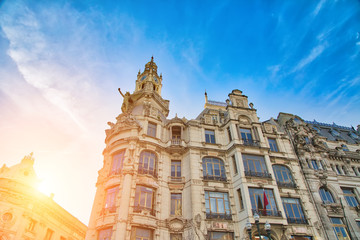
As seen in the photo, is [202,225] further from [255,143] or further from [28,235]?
[28,235]

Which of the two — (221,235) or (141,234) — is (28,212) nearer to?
(141,234)

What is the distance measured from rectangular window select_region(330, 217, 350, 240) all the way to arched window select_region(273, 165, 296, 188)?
5.97m

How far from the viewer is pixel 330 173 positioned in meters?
33.1

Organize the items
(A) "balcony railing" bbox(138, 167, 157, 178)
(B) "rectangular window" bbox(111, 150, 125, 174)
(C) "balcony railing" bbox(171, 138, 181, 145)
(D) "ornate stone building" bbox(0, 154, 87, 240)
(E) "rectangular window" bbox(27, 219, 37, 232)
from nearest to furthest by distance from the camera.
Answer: (A) "balcony railing" bbox(138, 167, 157, 178) → (B) "rectangular window" bbox(111, 150, 125, 174) → (C) "balcony railing" bbox(171, 138, 181, 145) → (D) "ornate stone building" bbox(0, 154, 87, 240) → (E) "rectangular window" bbox(27, 219, 37, 232)

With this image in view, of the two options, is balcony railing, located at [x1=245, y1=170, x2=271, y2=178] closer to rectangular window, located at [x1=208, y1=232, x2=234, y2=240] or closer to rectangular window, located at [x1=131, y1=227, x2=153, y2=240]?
rectangular window, located at [x1=208, y1=232, x2=234, y2=240]

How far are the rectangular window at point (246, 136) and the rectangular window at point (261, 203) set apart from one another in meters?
6.45

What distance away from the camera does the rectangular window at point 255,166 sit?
2819 centimetres

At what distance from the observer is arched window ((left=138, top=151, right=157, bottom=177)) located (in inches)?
1061

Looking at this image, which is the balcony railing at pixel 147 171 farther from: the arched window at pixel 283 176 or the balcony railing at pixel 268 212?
the arched window at pixel 283 176

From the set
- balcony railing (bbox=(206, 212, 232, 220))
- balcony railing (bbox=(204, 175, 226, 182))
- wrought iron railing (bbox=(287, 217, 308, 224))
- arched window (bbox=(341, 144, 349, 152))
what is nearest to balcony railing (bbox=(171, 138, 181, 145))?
balcony railing (bbox=(204, 175, 226, 182))

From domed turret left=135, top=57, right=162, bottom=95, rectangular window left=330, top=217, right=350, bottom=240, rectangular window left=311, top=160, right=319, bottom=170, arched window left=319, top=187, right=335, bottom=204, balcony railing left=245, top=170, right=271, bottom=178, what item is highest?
domed turret left=135, top=57, right=162, bottom=95

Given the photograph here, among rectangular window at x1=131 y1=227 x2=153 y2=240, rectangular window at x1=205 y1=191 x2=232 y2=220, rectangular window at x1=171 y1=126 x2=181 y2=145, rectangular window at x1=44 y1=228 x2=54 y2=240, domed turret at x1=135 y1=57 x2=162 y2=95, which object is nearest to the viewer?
rectangular window at x1=131 y1=227 x2=153 y2=240

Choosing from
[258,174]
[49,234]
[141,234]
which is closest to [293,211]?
[258,174]

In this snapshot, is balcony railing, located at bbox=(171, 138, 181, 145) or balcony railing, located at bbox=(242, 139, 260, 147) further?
balcony railing, located at bbox=(242, 139, 260, 147)
